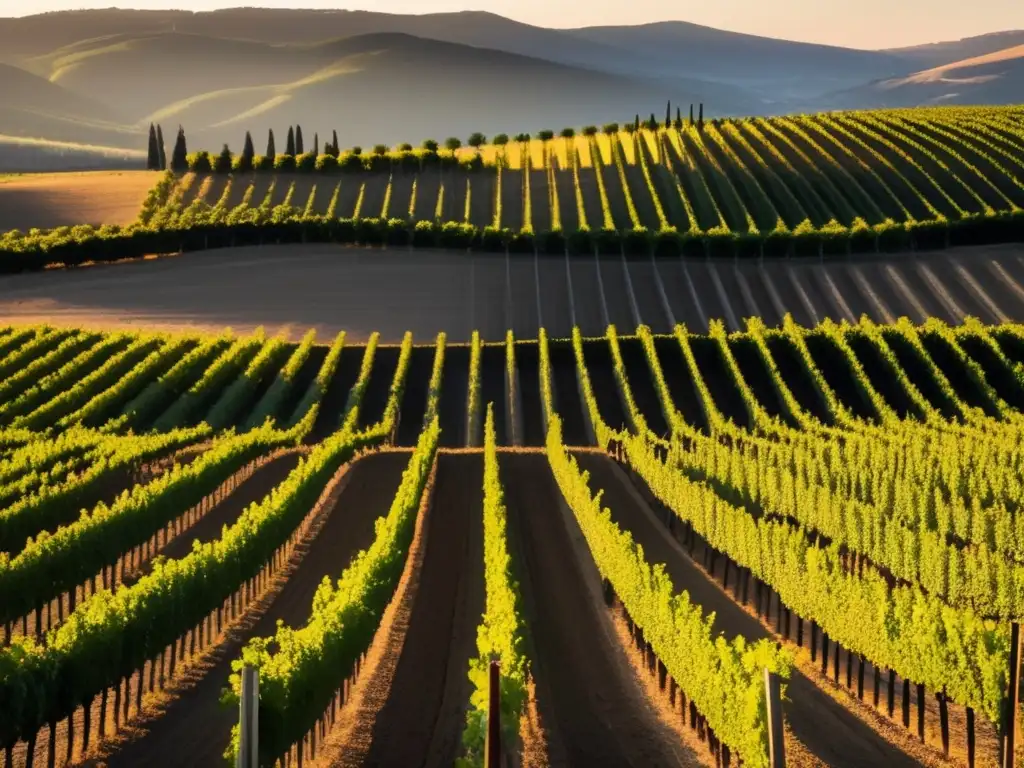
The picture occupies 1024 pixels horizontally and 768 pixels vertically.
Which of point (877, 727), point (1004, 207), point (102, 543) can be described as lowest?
point (877, 727)

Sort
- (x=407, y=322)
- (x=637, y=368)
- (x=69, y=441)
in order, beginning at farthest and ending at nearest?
(x=407, y=322), (x=637, y=368), (x=69, y=441)

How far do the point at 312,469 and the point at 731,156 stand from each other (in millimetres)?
85916

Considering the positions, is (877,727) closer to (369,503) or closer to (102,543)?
(102,543)

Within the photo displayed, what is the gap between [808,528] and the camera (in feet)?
148

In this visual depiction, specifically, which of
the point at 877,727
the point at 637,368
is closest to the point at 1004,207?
the point at 637,368

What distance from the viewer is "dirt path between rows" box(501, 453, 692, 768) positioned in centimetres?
2681

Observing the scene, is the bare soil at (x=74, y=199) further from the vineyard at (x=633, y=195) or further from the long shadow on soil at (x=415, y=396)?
the long shadow on soil at (x=415, y=396)

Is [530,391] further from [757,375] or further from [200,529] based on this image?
[200,529]

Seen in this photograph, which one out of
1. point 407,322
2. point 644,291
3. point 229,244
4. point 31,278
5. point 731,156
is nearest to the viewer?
point 407,322

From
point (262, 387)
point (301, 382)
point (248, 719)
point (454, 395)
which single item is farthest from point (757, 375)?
point (248, 719)

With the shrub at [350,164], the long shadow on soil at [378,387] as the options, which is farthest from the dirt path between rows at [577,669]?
the shrub at [350,164]

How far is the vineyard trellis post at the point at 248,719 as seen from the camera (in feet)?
61.7

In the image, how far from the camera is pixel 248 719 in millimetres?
19359

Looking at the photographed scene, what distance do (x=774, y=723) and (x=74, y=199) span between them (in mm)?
115939
